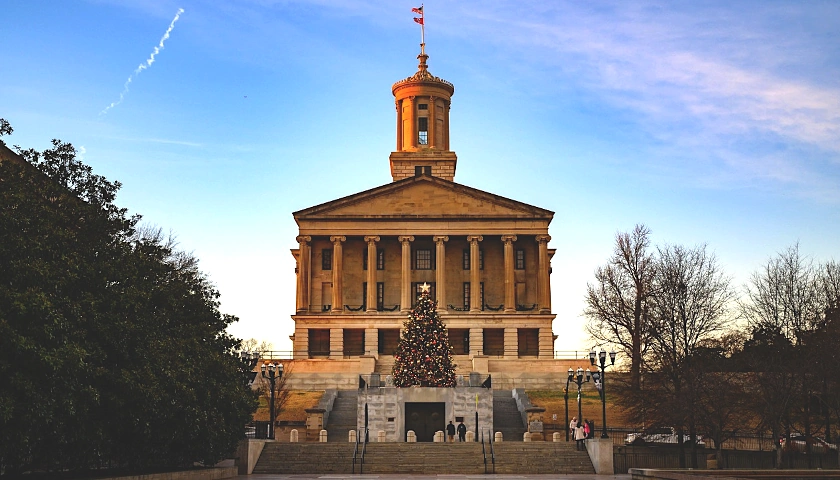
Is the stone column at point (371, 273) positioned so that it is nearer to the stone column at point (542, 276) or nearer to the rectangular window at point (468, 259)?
the rectangular window at point (468, 259)

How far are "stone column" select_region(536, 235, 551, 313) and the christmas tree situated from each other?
1111 inches

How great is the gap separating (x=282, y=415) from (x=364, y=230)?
85.8 feet

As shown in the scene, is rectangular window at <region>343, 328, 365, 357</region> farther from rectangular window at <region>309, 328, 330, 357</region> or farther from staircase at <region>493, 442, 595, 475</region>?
staircase at <region>493, 442, 595, 475</region>

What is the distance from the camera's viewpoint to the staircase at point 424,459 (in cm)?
3688

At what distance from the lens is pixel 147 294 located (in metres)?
27.8

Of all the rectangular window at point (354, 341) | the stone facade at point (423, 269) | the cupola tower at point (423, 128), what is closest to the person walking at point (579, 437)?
the stone facade at point (423, 269)

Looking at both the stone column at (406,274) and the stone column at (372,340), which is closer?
the stone column at (372,340)

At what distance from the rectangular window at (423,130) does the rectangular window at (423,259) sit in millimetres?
13054

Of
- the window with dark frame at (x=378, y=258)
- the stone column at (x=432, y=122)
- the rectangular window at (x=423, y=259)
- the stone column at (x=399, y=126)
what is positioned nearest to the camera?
the rectangular window at (x=423, y=259)

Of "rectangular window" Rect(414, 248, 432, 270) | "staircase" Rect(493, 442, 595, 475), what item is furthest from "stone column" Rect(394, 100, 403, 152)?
"staircase" Rect(493, 442, 595, 475)

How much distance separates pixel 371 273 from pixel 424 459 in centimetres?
4016

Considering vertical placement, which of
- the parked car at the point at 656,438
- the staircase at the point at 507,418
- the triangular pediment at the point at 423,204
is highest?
the triangular pediment at the point at 423,204

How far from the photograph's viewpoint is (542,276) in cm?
7562

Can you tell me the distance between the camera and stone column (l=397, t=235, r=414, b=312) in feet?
247
